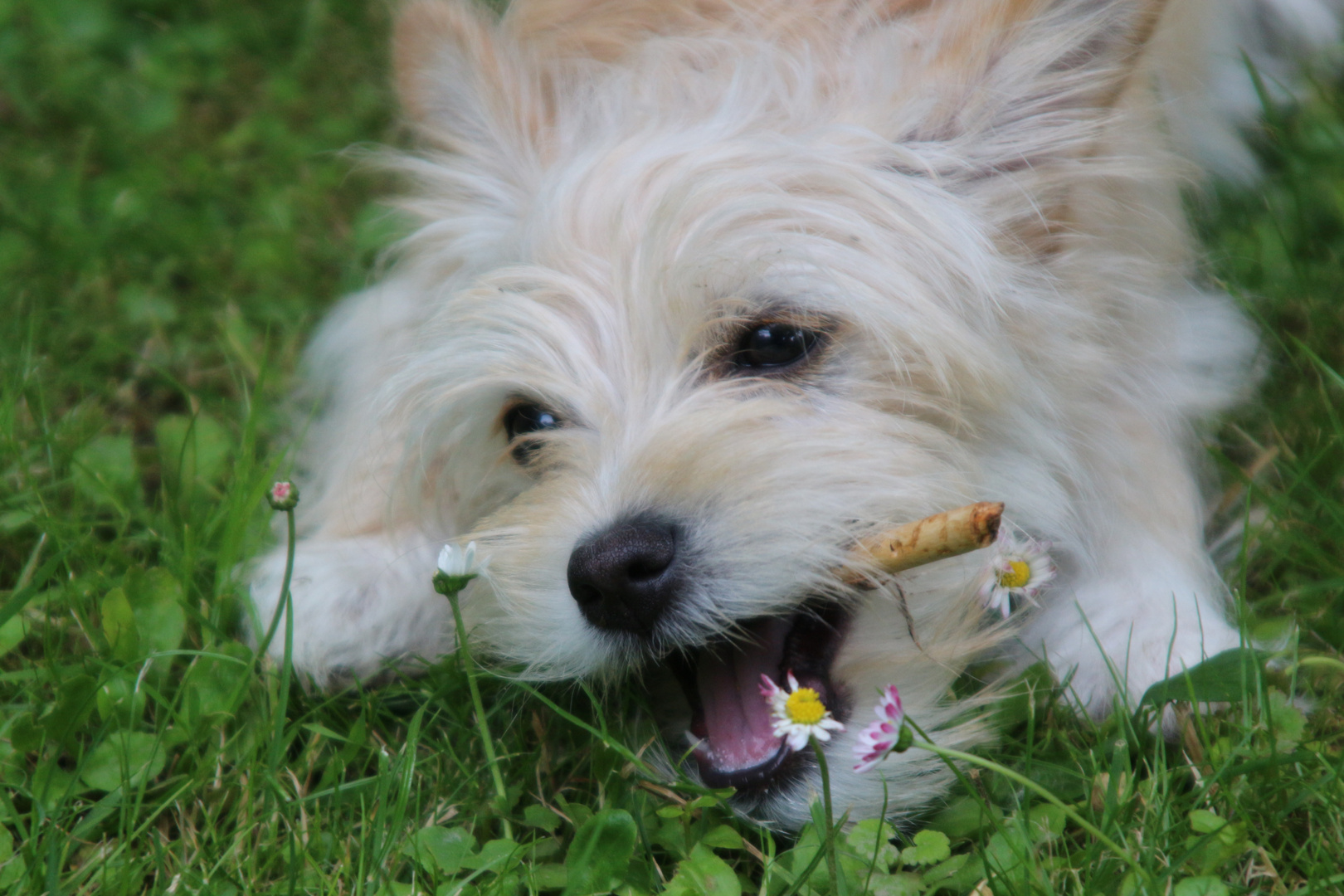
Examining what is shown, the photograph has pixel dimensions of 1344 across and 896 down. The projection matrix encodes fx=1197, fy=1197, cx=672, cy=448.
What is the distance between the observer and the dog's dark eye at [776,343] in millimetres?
2297

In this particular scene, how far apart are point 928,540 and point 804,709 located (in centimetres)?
34

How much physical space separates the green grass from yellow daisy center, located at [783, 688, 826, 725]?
0.71ft

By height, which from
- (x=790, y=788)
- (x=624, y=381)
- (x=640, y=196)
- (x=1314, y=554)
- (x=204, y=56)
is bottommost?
(x=204, y=56)

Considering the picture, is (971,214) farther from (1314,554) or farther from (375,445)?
(375,445)

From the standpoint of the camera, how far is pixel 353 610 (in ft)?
8.79

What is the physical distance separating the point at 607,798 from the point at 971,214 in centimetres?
134

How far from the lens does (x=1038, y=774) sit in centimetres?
210

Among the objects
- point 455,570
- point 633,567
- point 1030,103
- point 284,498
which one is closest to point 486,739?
point 455,570

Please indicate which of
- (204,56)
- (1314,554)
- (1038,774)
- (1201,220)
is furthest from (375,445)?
(204,56)

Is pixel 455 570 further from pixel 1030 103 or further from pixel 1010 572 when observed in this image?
pixel 1030 103

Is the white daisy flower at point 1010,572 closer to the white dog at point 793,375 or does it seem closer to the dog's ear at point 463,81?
the white dog at point 793,375

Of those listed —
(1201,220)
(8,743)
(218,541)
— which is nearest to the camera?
(8,743)

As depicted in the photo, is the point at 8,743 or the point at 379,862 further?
the point at 8,743

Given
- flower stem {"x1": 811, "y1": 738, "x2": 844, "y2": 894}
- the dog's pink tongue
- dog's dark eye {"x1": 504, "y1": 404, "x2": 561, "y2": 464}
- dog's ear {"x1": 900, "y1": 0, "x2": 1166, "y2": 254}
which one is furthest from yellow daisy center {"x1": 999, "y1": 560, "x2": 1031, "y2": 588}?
dog's dark eye {"x1": 504, "y1": 404, "x2": 561, "y2": 464}
